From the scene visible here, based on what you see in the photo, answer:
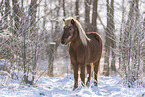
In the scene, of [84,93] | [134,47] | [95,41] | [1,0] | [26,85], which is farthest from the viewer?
[1,0]

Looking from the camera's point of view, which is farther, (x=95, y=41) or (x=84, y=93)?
(x=95, y=41)

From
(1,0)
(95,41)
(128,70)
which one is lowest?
(128,70)

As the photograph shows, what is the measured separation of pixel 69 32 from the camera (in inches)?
191

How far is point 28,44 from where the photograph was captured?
544 cm

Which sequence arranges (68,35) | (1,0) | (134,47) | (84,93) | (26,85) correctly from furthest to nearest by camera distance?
(1,0), (134,47), (26,85), (68,35), (84,93)

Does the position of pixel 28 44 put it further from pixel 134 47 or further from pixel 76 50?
pixel 134 47

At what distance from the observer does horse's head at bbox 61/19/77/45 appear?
473 centimetres

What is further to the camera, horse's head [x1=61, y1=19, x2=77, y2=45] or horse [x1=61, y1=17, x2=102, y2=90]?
horse [x1=61, y1=17, x2=102, y2=90]

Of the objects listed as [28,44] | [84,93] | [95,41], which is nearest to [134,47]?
[95,41]

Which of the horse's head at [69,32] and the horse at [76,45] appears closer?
the horse's head at [69,32]

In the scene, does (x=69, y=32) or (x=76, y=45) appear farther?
(x=76, y=45)

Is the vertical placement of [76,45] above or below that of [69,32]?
below

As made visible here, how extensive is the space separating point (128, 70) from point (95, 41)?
1.45m

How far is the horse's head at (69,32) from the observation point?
15.5 feet
